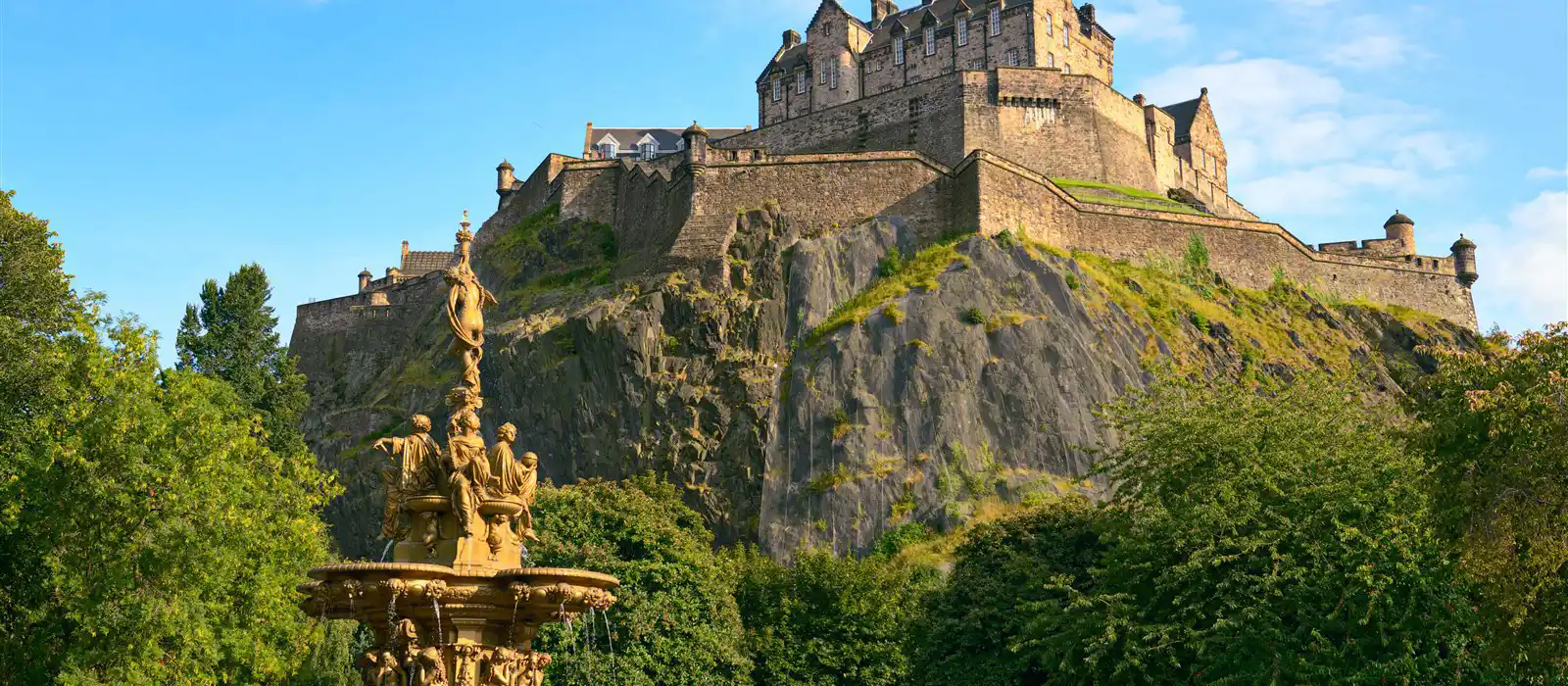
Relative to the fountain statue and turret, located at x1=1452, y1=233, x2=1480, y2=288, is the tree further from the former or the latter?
turret, located at x1=1452, y1=233, x2=1480, y2=288

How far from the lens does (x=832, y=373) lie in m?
56.0

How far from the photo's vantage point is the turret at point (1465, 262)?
259 feet

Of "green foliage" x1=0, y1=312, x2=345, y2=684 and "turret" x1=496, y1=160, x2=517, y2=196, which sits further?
"turret" x1=496, y1=160, x2=517, y2=196

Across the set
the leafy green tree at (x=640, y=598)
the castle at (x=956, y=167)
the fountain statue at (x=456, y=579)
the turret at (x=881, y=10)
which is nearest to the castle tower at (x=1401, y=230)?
the castle at (x=956, y=167)

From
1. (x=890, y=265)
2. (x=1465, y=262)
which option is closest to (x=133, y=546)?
(x=890, y=265)

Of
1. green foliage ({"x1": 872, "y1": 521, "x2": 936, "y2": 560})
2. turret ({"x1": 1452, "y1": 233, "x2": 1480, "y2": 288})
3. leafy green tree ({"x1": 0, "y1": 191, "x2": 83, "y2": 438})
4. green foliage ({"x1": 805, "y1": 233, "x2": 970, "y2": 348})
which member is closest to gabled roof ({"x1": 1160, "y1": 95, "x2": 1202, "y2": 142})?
turret ({"x1": 1452, "y1": 233, "x2": 1480, "y2": 288})

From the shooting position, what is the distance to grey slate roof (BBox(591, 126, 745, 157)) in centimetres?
8775

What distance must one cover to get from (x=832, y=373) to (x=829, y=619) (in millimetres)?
12983

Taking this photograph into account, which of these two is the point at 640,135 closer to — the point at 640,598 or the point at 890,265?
the point at 890,265

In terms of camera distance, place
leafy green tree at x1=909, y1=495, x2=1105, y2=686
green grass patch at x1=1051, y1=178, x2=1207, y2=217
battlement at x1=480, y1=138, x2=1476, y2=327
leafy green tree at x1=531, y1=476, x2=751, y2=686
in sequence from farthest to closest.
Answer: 1. green grass patch at x1=1051, y1=178, x2=1207, y2=217
2. battlement at x1=480, y1=138, x2=1476, y2=327
3. leafy green tree at x1=531, y1=476, x2=751, y2=686
4. leafy green tree at x1=909, y1=495, x2=1105, y2=686

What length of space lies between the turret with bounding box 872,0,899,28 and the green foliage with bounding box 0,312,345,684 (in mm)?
56359

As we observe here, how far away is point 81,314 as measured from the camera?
34562mm

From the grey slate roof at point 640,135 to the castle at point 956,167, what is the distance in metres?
0.17

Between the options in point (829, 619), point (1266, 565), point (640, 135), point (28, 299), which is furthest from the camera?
point (640, 135)
